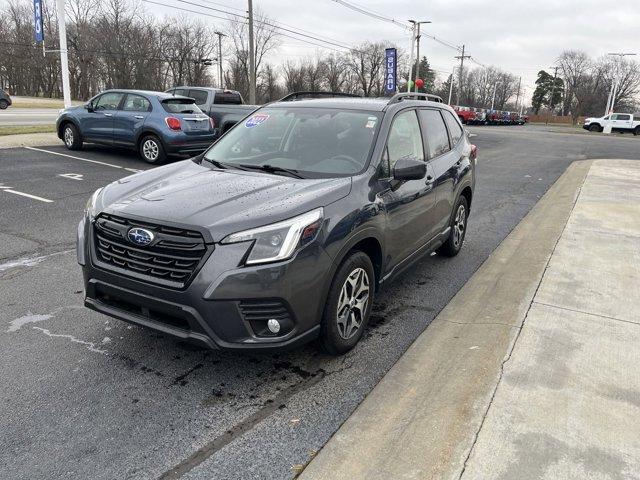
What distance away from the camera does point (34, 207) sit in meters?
7.29

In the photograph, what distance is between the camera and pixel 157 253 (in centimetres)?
285

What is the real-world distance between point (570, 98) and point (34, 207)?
11324 centimetres

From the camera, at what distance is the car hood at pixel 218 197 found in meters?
2.83

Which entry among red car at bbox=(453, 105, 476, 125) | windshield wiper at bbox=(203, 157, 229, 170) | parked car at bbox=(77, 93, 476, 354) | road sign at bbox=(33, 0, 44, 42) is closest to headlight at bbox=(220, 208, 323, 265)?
parked car at bbox=(77, 93, 476, 354)

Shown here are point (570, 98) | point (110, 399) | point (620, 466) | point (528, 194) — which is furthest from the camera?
point (570, 98)

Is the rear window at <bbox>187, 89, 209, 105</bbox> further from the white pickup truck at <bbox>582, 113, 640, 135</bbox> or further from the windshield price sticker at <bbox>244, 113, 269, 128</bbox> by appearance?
the white pickup truck at <bbox>582, 113, 640, 135</bbox>

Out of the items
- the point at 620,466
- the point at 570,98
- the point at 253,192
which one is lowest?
the point at 620,466

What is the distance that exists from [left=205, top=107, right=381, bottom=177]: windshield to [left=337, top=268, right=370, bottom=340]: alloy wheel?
0.78 meters

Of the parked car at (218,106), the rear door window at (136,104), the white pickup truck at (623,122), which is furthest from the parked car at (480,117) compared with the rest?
the rear door window at (136,104)

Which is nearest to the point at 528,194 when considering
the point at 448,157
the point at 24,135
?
the point at 448,157

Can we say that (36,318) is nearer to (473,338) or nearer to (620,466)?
(473,338)

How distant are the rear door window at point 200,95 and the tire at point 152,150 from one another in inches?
120

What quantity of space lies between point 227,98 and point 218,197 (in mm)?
12175

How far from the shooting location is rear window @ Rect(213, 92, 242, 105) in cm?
1418
